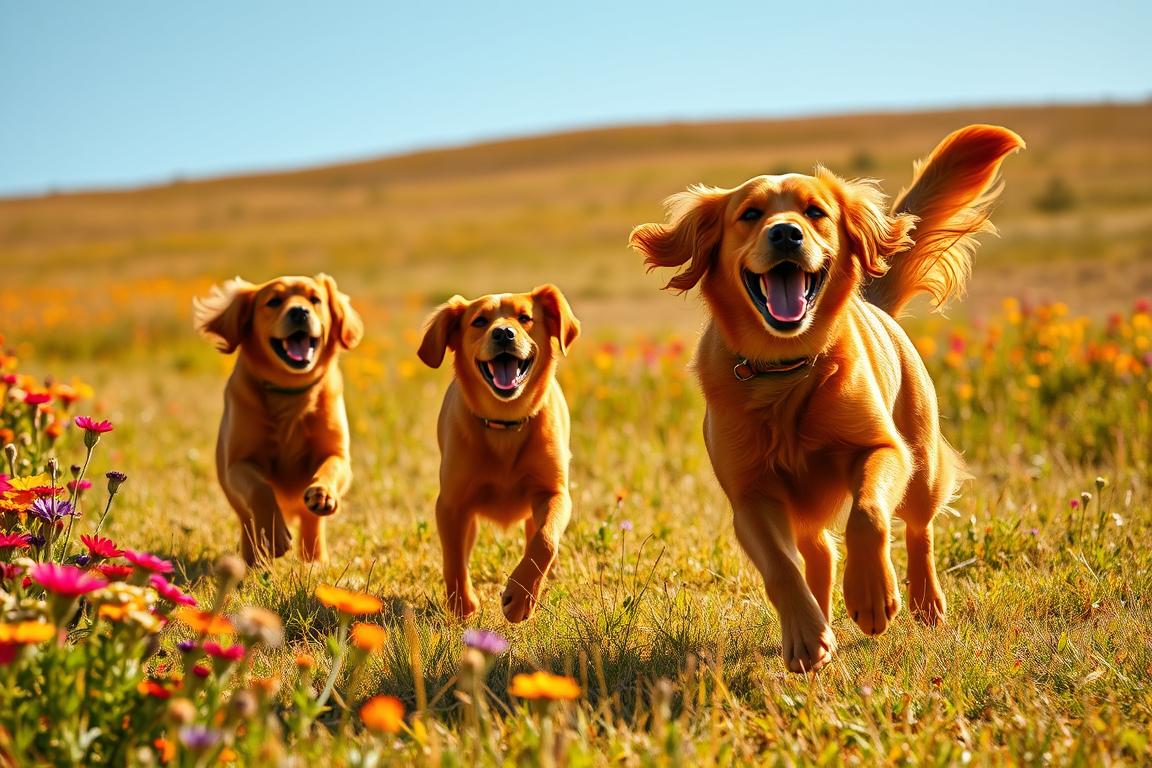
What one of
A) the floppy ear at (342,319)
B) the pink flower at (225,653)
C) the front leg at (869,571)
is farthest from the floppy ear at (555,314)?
the pink flower at (225,653)

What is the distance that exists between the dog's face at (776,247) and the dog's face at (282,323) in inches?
66.6

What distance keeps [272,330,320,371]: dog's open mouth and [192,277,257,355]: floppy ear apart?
0.63 feet

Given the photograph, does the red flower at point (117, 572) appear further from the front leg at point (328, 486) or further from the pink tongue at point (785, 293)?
the pink tongue at point (785, 293)

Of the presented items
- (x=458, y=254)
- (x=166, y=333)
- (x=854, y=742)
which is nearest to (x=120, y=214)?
(x=458, y=254)

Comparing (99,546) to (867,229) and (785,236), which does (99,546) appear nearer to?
(785,236)

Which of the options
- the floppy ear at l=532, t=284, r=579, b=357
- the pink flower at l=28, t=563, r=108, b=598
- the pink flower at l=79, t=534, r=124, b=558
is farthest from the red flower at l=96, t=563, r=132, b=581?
the floppy ear at l=532, t=284, r=579, b=357

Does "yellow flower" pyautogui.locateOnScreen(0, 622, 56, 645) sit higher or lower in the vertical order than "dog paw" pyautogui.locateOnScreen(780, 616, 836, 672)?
higher

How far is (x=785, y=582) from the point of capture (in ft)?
9.35

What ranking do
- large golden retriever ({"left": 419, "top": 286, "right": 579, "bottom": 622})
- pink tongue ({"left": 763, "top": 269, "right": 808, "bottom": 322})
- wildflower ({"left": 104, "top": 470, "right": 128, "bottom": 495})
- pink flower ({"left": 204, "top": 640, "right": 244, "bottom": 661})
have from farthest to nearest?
large golden retriever ({"left": 419, "top": 286, "right": 579, "bottom": 622}) → pink tongue ({"left": 763, "top": 269, "right": 808, "bottom": 322}) → wildflower ({"left": 104, "top": 470, "right": 128, "bottom": 495}) → pink flower ({"left": 204, "top": 640, "right": 244, "bottom": 661})

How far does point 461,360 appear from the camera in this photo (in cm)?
410

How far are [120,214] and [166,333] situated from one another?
38.1 m

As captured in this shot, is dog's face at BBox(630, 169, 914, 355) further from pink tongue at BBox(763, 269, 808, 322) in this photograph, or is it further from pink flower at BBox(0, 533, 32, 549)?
pink flower at BBox(0, 533, 32, 549)

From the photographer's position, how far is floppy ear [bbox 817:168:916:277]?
3365 millimetres

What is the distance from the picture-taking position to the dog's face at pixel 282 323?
4508 millimetres
